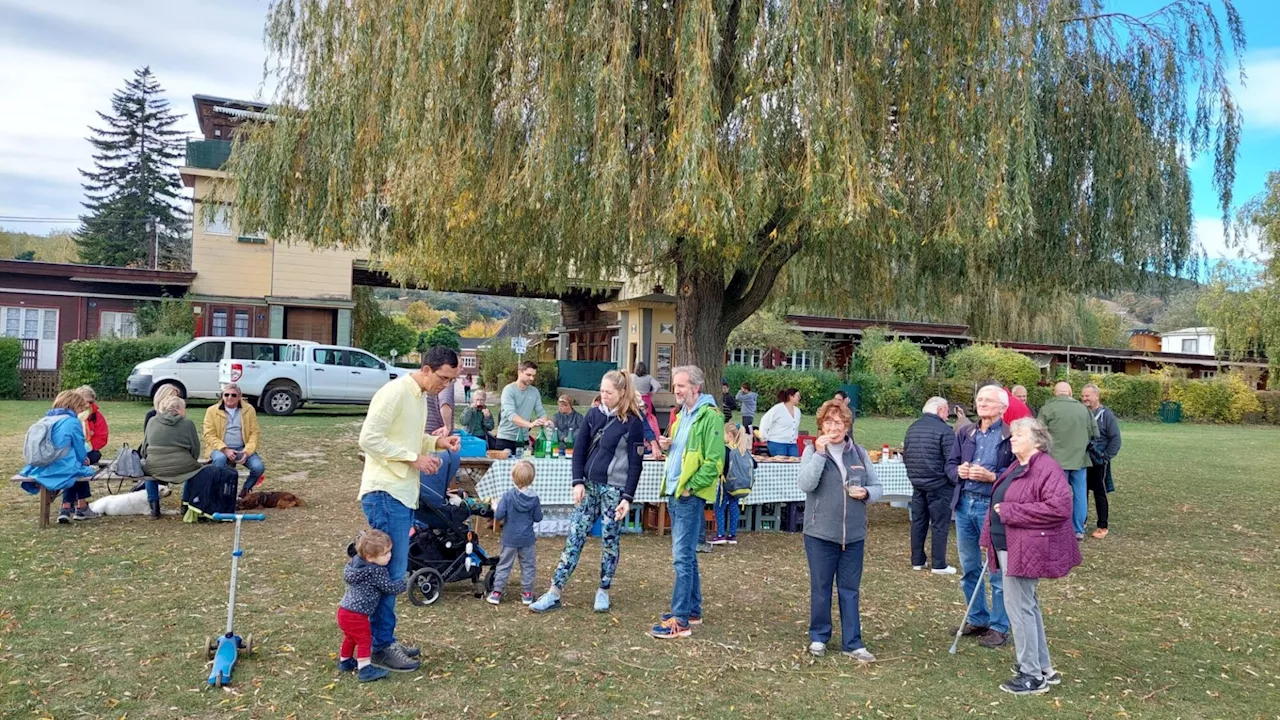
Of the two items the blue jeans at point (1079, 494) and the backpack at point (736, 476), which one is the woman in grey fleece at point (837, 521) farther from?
the blue jeans at point (1079, 494)

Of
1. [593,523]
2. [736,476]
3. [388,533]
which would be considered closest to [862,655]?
[593,523]

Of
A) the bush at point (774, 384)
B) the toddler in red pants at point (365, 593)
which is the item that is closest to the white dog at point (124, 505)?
the toddler in red pants at point (365, 593)

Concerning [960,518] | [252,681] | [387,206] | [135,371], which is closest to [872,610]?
[960,518]

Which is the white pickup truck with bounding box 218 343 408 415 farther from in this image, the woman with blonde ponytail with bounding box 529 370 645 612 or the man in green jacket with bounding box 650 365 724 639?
the man in green jacket with bounding box 650 365 724 639

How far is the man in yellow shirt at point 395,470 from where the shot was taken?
15.0 feet

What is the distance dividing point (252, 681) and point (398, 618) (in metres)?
1.26

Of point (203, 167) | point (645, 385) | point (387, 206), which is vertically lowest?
point (645, 385)

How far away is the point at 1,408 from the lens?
788 inches

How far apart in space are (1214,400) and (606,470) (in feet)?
129

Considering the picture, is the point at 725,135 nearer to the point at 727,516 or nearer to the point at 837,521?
the point at 727,516

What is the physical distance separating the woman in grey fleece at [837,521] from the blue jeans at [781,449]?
17.1 feet

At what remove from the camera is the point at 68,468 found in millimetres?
7762

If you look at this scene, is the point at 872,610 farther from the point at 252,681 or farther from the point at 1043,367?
the point at 1043,367

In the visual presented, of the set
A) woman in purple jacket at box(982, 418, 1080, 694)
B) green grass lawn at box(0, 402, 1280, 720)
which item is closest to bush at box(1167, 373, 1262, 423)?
green grass lawn at box(0, 402, 1280, 720)
